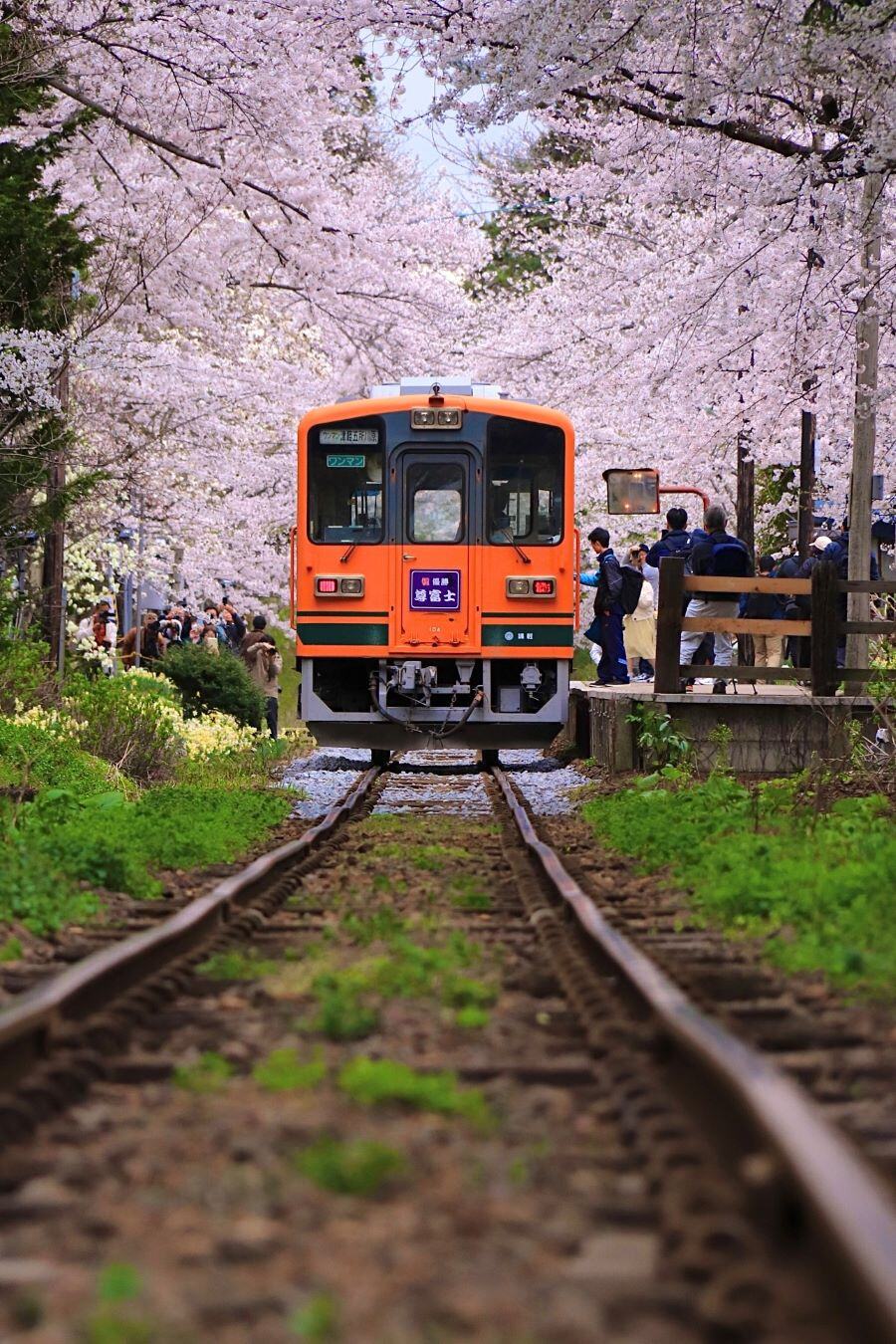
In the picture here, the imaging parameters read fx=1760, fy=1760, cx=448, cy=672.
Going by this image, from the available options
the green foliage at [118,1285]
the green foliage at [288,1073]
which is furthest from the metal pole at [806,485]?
the green foliage at [118,1285]

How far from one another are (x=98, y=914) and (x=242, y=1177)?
164 inches

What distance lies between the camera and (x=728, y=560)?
54.2ft

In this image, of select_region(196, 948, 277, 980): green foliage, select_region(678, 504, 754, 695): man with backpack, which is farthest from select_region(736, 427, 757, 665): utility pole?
select_region(196, 948, 277, 980): green foliage

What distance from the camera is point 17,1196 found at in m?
3.39

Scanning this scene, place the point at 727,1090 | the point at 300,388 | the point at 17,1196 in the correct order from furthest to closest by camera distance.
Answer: the point at 300,388 → the point at 727,1090 → the point at 17,1196

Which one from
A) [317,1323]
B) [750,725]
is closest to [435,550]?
[750,725]

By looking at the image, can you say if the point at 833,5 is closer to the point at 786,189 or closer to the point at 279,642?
the point at 786,189

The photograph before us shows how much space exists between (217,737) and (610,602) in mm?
4469

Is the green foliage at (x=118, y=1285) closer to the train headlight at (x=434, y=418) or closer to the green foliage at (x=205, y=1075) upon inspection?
the green foliage at (x=205, y=1075)

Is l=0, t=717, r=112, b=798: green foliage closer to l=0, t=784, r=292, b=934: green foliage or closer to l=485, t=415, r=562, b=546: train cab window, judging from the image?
l=0, t=784, r=292, b=934: green foliage

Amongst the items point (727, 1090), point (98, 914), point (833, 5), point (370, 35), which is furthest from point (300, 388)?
point (727, 1090)

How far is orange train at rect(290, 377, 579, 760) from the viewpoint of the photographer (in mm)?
15383

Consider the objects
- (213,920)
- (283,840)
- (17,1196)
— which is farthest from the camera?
(283,840)

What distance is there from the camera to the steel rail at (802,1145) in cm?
248
